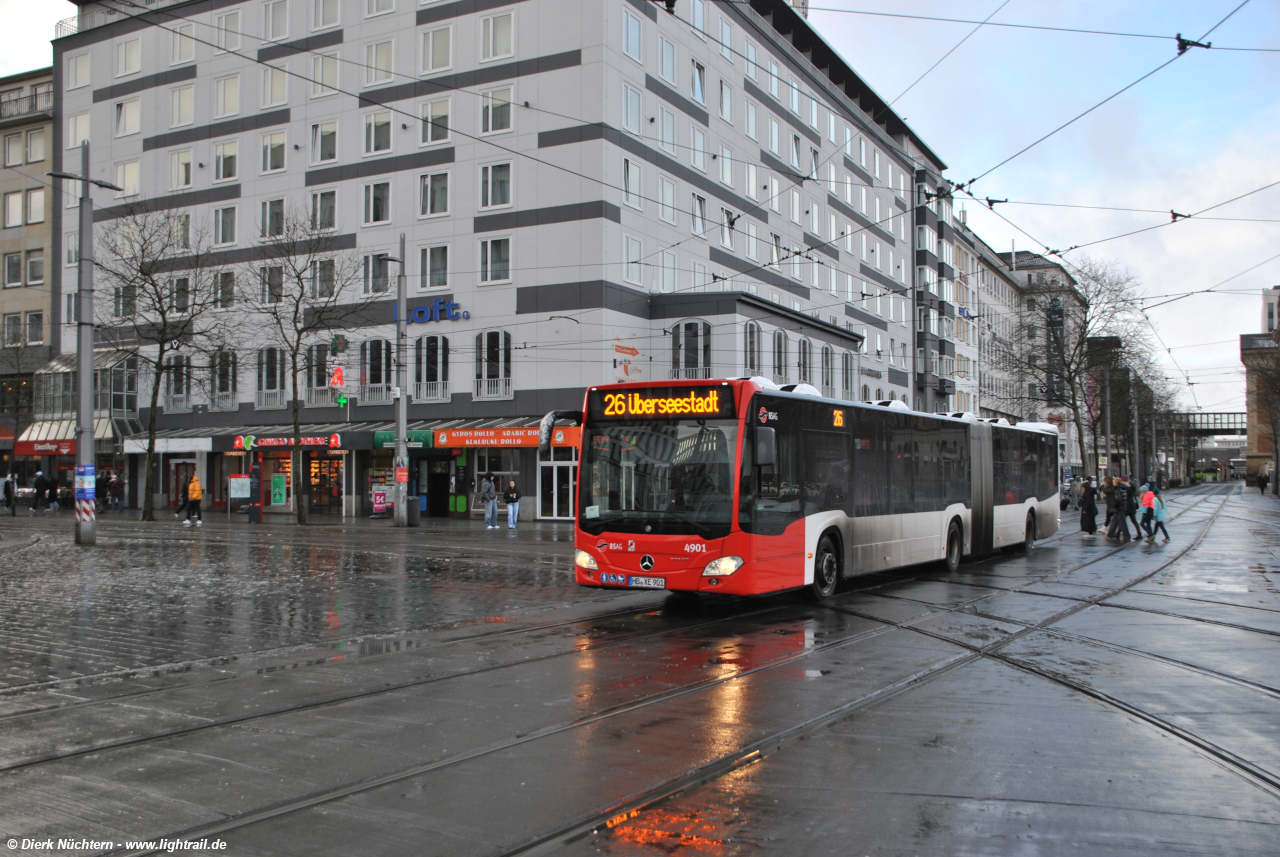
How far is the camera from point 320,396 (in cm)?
4169

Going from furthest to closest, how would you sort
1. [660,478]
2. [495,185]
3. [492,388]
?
[492,388] < [495,185] < [660,478]

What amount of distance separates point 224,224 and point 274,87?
6271mm

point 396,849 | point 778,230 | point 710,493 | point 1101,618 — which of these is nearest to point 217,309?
point 778,230

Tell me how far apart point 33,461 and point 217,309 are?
16993 mm

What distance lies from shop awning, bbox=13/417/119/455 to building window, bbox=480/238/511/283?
68.2 feet

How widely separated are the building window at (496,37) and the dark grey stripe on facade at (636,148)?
376cm

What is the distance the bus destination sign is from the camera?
1200cm

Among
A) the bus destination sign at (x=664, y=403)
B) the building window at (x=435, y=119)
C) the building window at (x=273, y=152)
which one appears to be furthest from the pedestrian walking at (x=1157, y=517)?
the building window at (x=273, y=152)

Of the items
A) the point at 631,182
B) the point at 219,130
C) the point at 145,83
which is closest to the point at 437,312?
the point at 631,182

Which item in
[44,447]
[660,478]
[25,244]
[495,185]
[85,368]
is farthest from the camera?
[25,244]

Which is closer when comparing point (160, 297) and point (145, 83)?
point (160, 297)

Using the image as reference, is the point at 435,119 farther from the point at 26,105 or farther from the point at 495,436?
the point at 26,105

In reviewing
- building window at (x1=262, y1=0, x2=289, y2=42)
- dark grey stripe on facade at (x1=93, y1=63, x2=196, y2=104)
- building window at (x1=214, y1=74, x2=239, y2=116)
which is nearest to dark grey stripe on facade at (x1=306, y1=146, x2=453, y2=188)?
building window at (x1=214, y1=74, x2=239, y2=116)

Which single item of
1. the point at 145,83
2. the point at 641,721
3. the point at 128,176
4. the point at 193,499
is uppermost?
the point at 145,83
